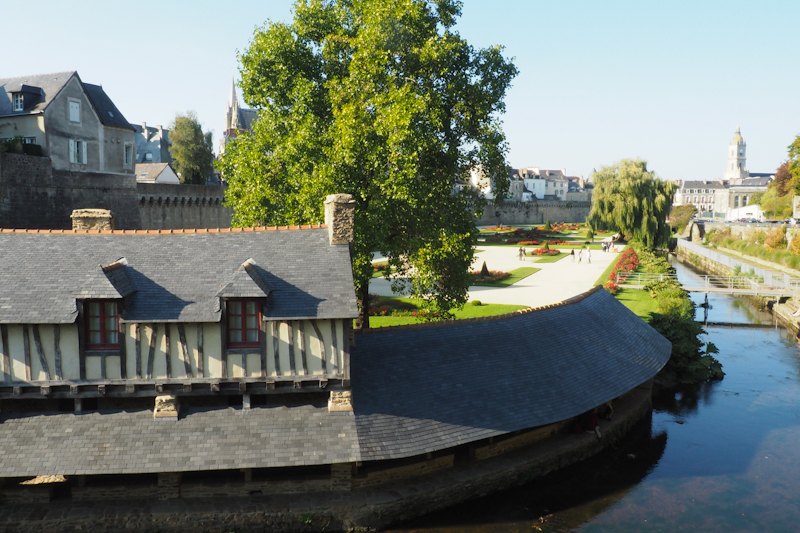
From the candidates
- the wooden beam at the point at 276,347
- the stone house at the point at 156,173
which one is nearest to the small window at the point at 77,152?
the stone house at the point at 156,173

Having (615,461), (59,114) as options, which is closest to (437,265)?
(615,461)

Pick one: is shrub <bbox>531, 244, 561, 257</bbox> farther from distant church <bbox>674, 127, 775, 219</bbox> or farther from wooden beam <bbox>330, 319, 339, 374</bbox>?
distant church <bbox>674, 127, 775, 219</bbox>

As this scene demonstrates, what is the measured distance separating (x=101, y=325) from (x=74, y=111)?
27614 millimetres

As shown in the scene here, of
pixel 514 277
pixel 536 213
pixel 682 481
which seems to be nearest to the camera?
pixel 682 481

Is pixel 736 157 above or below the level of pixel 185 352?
above

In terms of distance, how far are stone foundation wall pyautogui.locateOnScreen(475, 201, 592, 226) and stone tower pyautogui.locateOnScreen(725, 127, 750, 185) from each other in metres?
78.0

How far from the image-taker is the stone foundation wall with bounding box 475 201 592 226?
103875mm

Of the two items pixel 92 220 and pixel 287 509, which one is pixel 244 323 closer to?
pixel 287 509

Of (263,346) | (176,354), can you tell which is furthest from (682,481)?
(176,354)

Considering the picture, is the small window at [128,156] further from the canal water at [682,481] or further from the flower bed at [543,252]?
the canal water at [682,481]

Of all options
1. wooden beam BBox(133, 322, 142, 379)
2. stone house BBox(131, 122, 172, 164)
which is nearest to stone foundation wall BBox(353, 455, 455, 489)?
wooden beam BBox(133, 322, 142, 379)

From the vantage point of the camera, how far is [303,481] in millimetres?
11852

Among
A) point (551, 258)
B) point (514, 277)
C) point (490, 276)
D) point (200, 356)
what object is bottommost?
point (514, 277)

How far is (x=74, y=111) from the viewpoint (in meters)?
33.8
